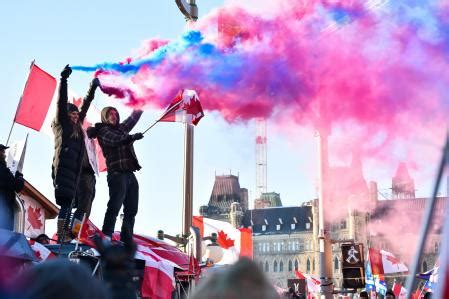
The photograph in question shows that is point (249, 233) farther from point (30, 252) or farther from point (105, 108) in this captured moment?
point (30, 252)

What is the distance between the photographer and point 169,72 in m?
15.8

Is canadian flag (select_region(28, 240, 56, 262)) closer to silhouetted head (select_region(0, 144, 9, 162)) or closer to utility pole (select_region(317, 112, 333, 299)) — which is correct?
silhouetted head (select_region(0, 144, 9, 162))

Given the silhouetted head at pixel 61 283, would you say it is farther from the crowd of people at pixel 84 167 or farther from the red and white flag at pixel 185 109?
the red and white flag at pixel 185 109

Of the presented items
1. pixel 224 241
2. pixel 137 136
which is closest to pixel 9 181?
pixel 137 136

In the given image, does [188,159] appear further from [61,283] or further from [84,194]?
[61,283]

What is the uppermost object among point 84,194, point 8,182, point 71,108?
point 71,108

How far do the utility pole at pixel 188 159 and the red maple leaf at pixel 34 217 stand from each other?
12852 millimetres

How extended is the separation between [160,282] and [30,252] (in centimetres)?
464

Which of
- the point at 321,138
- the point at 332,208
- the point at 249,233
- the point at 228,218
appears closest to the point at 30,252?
the point at 249,233

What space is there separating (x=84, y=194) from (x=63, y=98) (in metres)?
1.76

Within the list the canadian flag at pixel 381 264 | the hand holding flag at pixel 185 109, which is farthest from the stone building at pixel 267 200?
the hand holding flag at pixel 185 109

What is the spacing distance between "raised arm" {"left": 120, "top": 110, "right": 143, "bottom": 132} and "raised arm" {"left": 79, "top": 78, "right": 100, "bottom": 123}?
2.28ft

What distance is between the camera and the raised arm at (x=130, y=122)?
551 inches

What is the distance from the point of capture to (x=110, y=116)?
13719 millimetres
